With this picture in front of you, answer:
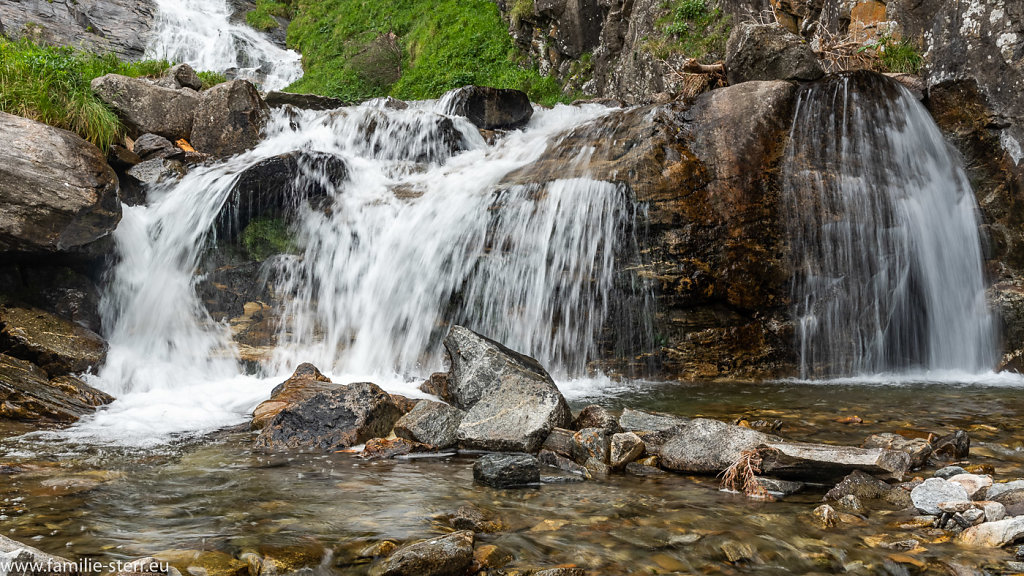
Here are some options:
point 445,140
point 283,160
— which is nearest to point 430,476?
point 283,160

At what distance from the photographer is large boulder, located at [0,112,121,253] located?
21.9 feet

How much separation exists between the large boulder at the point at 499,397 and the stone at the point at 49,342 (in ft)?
14.1

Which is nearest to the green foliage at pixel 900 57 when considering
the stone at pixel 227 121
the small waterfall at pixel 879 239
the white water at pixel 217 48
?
the small waterfall at pixel 879 239

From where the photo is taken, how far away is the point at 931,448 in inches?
156

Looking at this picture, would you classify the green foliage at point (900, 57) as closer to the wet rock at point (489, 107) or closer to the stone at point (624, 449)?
the wet rock at point (489, 107)

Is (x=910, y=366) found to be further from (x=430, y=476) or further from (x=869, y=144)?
(x=430, y=476)

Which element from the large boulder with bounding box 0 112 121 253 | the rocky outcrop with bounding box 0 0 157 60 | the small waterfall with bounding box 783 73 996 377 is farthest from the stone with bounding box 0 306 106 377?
the rocky outcrop with bounding box 0 0 157 60

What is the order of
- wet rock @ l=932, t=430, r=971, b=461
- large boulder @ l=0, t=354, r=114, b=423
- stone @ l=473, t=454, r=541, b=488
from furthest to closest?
large boulder @ l=0, t=354, r=114, b=423 < wet rock @ l=932, t=430, r=971, b=461 < stone @ l=473, t=454, r=541, b=488

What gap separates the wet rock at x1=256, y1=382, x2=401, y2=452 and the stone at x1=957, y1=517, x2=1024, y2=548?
3698 mm

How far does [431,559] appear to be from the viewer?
2.52 meters

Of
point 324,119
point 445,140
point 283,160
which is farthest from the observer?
point 324,119

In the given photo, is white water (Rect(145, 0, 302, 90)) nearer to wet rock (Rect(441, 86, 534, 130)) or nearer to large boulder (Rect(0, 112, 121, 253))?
wet rock (Rect(441, 86, 534, 130))

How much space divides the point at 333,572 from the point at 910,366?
800 centimetres

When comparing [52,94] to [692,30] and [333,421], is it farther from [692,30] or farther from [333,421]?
[692,30]
